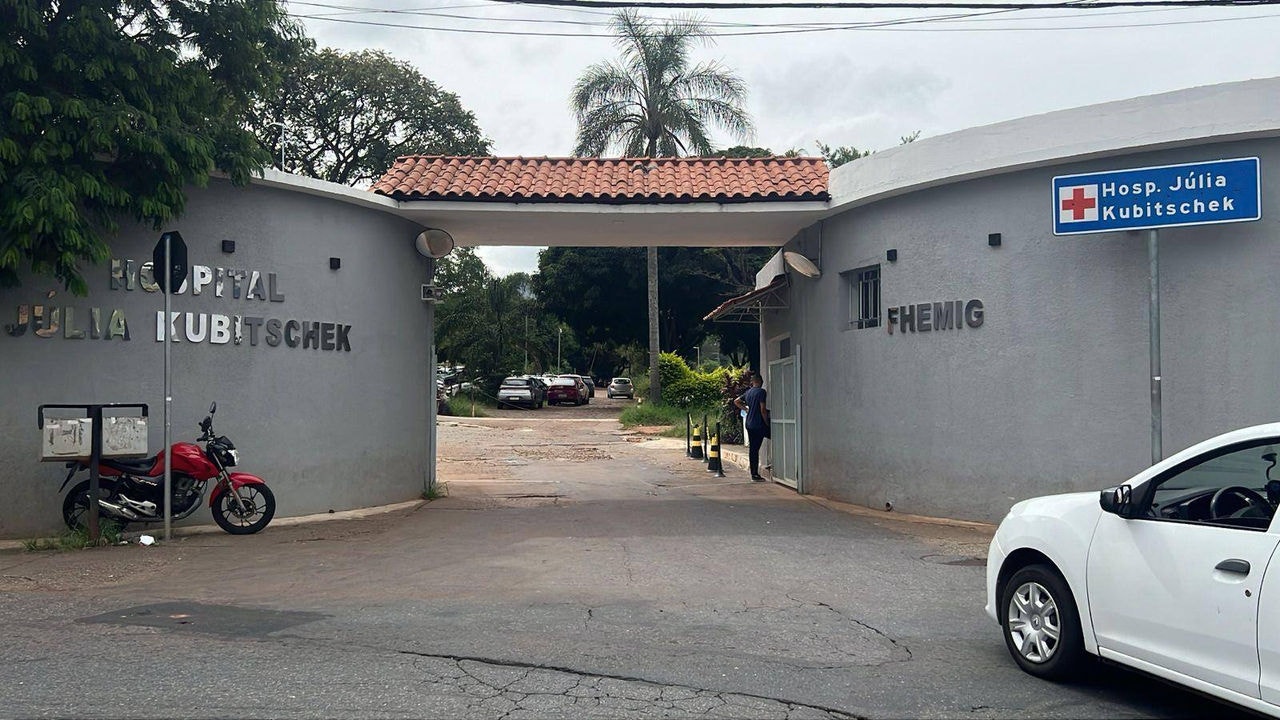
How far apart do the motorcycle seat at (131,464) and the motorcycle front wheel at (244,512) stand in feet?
2.53

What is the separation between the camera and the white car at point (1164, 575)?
4.64 meters

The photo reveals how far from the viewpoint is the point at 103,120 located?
9.97m

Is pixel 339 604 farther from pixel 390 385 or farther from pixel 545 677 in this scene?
pixel 390 385

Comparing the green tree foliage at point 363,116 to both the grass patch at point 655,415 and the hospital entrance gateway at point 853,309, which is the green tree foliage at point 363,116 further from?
the hospital entrance gateway at point 853,309

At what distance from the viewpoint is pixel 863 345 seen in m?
13.7

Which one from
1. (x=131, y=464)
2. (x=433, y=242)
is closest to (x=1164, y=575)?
(x=131, y=464)

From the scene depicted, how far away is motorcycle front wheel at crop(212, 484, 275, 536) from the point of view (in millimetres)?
11188

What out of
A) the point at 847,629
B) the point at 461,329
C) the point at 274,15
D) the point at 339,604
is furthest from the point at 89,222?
the point at 461,329

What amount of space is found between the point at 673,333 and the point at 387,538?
38.0 metres

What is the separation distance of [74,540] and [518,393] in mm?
34831

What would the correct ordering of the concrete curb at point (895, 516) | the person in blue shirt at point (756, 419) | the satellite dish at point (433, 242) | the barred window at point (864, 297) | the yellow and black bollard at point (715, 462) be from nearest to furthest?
the concrete curb at point (895, 516) → the barred window at point (864, 297) → the satellite dish at point (433, 242) → the person in blue shirt at point (756, 419) → the yellow and black bollard at point (715, 462)

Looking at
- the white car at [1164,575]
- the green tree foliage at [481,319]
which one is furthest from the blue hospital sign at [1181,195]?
the green tree foliage at [481,319]

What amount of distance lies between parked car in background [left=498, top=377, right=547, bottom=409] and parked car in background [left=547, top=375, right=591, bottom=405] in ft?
13.0

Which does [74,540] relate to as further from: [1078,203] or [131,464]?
[1078,203]
